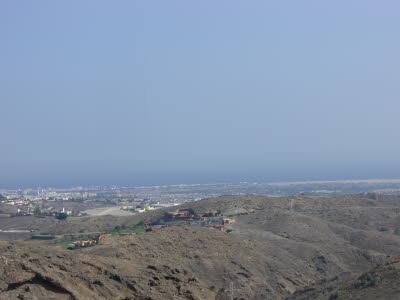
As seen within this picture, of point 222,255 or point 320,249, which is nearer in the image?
point 222,255

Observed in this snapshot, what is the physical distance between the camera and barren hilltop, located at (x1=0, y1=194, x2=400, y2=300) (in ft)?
91.6

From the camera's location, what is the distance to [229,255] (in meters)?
45.5

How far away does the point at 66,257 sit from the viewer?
3036 centimetres

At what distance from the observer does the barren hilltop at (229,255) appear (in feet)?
91.6

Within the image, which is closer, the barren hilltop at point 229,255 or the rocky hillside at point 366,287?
the barren hilltop at point 229,255

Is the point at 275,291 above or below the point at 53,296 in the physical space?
below

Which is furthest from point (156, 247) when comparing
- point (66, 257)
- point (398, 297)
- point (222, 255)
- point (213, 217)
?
point (213, 217)

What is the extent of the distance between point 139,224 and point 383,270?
40.3 m

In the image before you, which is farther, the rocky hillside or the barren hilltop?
the rocky hillside

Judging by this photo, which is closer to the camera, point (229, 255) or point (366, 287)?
point (366, 287)

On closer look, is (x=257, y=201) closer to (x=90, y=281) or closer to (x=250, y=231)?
(x=250, y=231)

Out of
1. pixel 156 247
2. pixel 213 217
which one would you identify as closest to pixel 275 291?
pixel 156 247

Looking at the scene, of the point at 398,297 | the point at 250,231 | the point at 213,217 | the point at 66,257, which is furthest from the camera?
A: the point at 213,217

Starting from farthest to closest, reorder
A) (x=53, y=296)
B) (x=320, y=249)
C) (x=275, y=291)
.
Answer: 1. (x=320, y=249)
2. (x=275, y=291)
3. (x=53, y=296)
